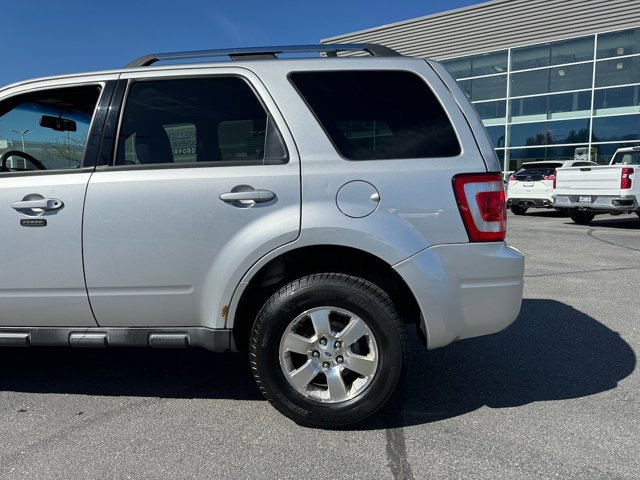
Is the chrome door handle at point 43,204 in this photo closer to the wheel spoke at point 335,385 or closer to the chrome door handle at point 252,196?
the chrome door handle at point 252,196

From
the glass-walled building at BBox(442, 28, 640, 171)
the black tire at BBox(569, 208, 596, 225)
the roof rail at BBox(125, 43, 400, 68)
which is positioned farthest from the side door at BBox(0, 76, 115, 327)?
the glass-walled building at BBox(442, 28, 640, 171)

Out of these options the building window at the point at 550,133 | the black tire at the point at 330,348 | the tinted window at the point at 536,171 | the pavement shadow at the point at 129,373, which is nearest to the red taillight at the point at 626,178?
the tinted window at the point at 536,171

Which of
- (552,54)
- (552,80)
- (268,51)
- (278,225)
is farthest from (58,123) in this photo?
(552,54)

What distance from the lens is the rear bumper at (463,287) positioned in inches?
99.0

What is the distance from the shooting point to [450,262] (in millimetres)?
2525

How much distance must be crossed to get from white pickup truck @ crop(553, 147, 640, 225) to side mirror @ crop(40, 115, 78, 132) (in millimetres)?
11542

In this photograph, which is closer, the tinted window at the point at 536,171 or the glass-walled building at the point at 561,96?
the tinted window at the point at 536,171

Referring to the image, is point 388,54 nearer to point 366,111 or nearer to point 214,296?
point 366,111

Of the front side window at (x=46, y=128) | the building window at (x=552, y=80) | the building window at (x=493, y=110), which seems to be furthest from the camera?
the building window at (x=493, y=110)

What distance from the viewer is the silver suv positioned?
8.29 ft

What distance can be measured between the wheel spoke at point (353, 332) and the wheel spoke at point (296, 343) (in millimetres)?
175

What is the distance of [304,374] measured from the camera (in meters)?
2.60

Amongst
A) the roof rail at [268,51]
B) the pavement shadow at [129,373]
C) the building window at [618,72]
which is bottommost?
the pavement shadow at [129,373]

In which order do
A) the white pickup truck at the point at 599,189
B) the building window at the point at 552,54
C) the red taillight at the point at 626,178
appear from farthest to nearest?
the building window at the point at 552,54
the white pickup truck at the point at 599,189
the red taillight at the point at 626,178
